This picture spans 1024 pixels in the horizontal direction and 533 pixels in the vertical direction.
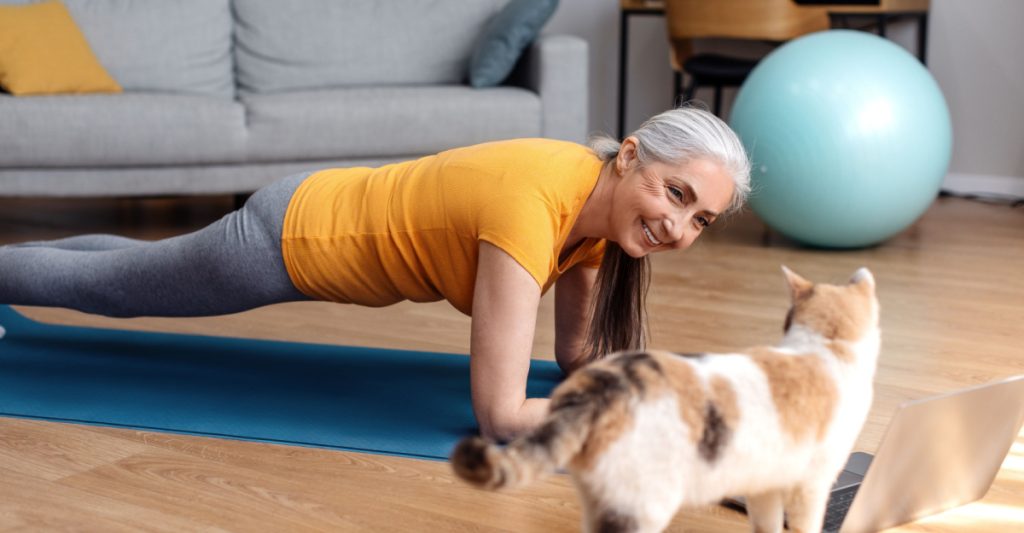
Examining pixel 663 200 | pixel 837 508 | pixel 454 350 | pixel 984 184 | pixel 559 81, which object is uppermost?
pixel 663 200

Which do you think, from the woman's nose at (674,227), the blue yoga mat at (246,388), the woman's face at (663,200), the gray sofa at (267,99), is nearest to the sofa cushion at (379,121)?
the gray sofa at (267,99)

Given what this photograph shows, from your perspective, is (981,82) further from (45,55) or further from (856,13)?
(45,55)

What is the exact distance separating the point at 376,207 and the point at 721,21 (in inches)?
99.1

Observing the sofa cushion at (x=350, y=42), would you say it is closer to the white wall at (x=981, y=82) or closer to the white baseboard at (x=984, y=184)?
the white wall at (x=981, y=82)

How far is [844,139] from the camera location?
2930mm

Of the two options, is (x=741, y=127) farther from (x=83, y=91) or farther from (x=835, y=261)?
(x=83, y=91)

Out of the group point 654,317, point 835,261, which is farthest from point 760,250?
point 654,317

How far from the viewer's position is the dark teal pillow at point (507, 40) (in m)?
3.63

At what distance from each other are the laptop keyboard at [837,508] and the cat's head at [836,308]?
28 cm

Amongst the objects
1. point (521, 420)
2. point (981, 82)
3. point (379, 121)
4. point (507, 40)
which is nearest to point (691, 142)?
point (521, 420)

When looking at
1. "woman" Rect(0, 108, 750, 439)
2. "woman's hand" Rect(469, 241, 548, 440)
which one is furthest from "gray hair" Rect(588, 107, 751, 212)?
"woman's hand" Rect(469, 241, 548, 440)

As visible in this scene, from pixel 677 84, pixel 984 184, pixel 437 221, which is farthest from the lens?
pixel 677 84

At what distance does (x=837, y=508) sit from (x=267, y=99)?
2.58 meters

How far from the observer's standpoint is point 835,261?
3.02 meters
